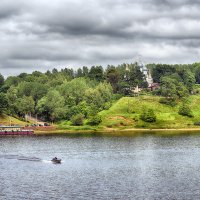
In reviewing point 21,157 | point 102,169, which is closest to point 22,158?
point 21,157

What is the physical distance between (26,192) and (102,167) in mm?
30143

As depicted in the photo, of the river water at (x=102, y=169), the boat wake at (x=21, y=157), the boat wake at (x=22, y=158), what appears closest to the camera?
the river water at (x=102, y=169)

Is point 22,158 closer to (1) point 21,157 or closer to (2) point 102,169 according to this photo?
(1) point 21,157

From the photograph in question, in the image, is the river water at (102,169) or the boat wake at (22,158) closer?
the river water at (102,169)

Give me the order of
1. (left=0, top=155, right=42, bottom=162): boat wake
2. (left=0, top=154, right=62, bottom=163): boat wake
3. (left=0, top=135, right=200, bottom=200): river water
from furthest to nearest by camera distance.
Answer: (left=0, top=155, right=42, bottom=162): boat wake, (left=0, top=154, right=62, bottom=163): boat wake, (left=0, top=135, right=200, bottom=200): river water

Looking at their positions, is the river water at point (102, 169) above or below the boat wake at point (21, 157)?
below

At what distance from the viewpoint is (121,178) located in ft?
311

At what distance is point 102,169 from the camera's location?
106312mm

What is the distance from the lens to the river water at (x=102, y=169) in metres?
81.7

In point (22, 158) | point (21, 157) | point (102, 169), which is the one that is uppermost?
point (21, 157)

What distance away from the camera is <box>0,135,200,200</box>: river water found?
268 feet

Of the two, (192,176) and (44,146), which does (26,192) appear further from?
(44,146)

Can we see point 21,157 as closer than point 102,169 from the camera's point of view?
No

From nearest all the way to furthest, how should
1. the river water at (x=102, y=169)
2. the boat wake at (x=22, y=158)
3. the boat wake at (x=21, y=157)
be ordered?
the river water at (x=102, y=169) < the boat wake at (x=22, y=158) < the boat wake at (x=21, y=157)
